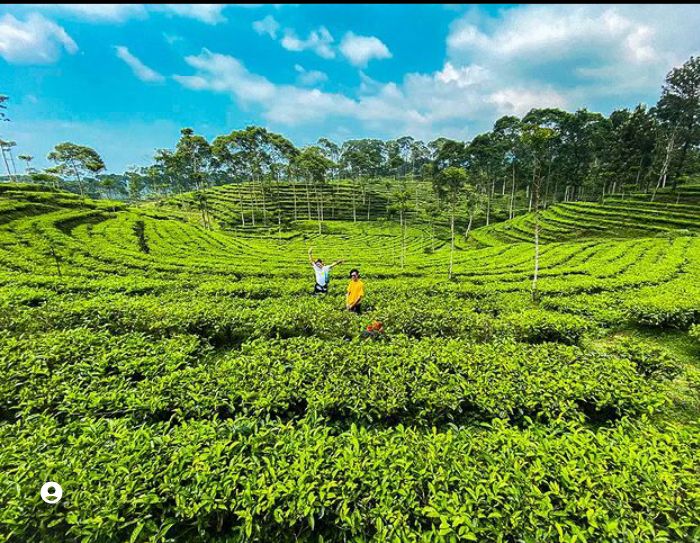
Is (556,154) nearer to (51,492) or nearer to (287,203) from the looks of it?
(287,203)

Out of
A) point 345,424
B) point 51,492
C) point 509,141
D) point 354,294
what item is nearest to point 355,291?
point 354,294

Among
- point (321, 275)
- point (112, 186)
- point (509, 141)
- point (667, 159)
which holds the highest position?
point (509, 141)

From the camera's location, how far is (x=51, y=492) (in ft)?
8.11

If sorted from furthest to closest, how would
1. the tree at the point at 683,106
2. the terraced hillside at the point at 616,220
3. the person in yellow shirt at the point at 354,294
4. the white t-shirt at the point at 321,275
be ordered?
the tree at the point at 683,106 → the terraced hillside at the point at 616,220 → the white t-shirt at the point at 321,275 → the person in yellow shirt at the point at 354,294

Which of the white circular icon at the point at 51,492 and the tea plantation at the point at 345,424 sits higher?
the white circular icon at the point at 51,492

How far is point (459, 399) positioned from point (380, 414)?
109 centimetres

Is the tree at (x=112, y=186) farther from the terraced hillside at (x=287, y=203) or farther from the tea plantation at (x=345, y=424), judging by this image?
the tea plantation at (x=345, y=424)

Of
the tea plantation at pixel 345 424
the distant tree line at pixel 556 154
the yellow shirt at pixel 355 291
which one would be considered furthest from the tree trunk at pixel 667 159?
the yellow shirt at pixel 355 291

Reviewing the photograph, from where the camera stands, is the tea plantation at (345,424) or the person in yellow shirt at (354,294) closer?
the tea plantation at (345,424)

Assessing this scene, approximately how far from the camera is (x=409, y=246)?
4038cm

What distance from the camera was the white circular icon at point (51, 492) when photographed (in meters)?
2.38

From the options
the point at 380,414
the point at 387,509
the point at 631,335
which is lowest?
the point at 631,335

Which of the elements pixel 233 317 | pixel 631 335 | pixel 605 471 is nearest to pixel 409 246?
pixel 631 335

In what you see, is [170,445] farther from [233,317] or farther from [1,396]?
[233,317]
